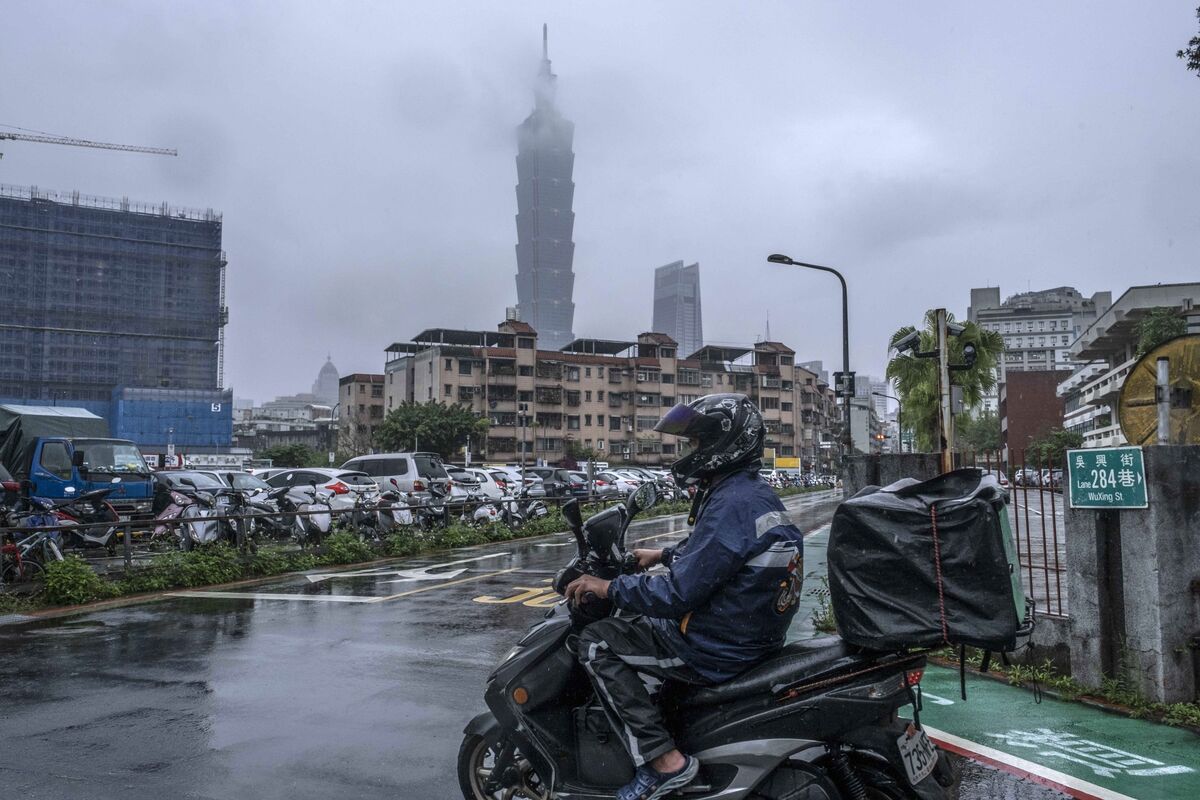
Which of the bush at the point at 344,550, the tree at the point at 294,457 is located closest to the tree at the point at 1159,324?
the bush at the point at 344,550

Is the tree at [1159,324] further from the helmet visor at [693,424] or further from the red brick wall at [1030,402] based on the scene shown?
the helmet visor at [693,424]

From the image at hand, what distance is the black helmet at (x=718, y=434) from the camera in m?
3.53

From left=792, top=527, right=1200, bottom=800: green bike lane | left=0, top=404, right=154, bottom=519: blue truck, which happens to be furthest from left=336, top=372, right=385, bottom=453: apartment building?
left=792, top=527, right=1200, bottom=800: green bike lane

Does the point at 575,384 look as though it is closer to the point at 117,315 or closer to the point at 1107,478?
the point at 117,315

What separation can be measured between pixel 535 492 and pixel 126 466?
46.8 ft

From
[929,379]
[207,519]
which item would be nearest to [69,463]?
[207,519]

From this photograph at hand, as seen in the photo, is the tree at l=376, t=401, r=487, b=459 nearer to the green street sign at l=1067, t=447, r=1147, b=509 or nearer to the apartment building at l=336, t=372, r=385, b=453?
the apartment building at l=336, t=372, r=385, b=453

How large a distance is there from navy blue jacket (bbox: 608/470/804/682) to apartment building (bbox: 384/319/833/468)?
72.5m

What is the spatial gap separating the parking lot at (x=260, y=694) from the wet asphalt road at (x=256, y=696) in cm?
2

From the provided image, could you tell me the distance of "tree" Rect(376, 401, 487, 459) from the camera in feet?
220

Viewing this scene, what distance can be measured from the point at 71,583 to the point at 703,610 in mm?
10297

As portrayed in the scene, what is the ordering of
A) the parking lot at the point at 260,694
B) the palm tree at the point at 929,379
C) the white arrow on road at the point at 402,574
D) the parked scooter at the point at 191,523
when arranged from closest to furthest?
the parking lot at the point at 260,694
the parked scooter at the point at 191,523
the white arrow on road at the point at 402,574
the palm tree at the point at 929,379

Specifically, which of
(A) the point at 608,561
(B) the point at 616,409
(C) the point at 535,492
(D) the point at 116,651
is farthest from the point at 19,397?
(A) the point at 608,561

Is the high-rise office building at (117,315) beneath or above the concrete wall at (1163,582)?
above
